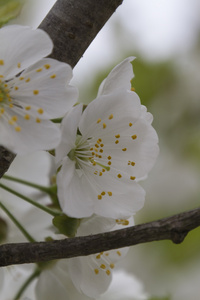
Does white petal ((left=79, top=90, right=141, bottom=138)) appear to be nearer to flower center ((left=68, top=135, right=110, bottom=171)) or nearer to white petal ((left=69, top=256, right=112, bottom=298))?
flower center ((left=68, top=135, right=110, bottom=171))

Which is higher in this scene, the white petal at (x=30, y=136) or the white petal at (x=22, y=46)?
the white petal at (x=22, y=46)

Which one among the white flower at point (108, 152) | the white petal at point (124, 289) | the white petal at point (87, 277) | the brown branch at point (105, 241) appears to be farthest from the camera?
the white petal at point (124, 289)

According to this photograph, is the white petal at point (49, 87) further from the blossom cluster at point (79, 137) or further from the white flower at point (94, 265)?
the white flower at point (94, 265)

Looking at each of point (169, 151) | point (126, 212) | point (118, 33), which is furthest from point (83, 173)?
point (118, 33)

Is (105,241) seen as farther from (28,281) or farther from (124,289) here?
(124,289)

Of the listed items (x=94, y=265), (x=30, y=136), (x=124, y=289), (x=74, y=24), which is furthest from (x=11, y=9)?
(x=124, y=289)

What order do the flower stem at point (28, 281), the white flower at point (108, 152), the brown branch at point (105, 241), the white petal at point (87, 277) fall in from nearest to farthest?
the brown branch at point (105, 241) → the white flower at point (108, 152) → the white petal at point (87, 277) → the flower stem at point (28, 281)

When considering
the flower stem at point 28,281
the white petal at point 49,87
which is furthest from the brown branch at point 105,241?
the flower stem at point 28,281

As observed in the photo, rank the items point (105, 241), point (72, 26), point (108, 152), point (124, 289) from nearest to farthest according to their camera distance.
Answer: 1. point (105, 241)
2. point (72, 26)
3. point (108, 152)
4. point (124, 289)
